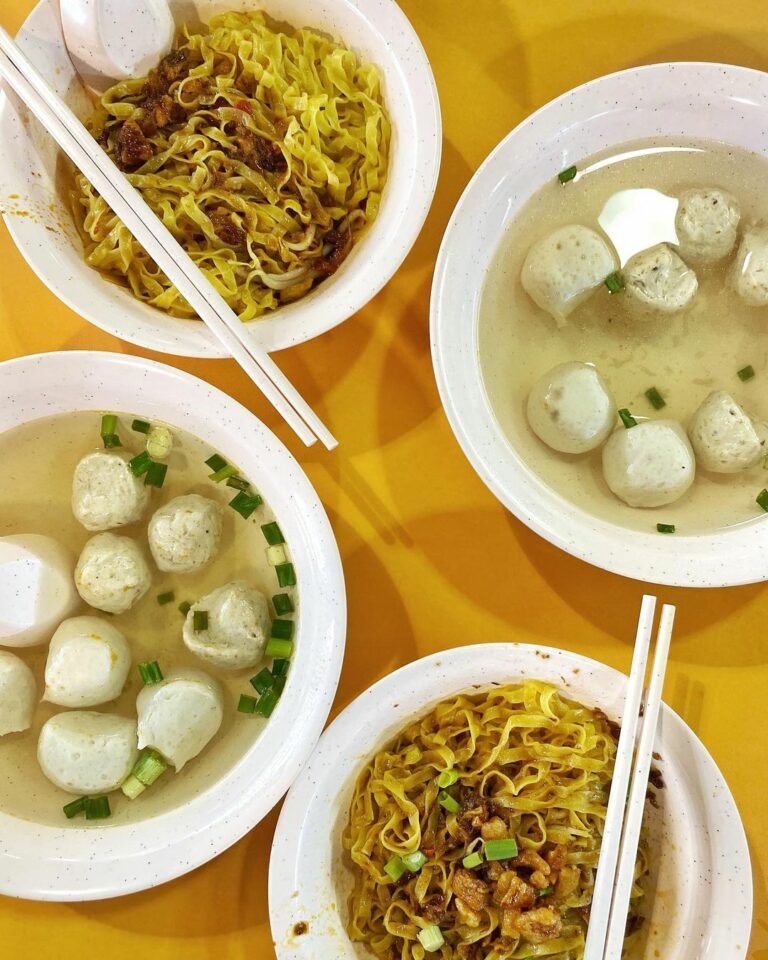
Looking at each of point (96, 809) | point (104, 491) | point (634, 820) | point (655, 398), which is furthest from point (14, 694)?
point (655, 398)

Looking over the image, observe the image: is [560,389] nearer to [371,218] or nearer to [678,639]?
[371,218]

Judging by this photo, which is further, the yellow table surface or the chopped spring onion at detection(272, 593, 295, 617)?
the yellow table surface

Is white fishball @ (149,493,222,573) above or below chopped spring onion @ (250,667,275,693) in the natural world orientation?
above

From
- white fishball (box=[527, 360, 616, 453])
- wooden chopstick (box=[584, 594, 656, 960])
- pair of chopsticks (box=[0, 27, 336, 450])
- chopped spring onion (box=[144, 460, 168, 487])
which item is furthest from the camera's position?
chopped spring onion (box=[144, 460, 168, 487])

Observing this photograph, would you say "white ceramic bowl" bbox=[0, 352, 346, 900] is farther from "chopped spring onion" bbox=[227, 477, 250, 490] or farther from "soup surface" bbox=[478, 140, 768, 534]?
"soup surface" bbox=[478, 140, 768, 534]

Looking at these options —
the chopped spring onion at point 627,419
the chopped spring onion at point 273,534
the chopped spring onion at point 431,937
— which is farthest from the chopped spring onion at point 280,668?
the chopped spring onion at point 627,419

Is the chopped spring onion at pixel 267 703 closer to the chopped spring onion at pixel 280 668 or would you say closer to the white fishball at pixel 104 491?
the chopped spring onion at pixel 280 668

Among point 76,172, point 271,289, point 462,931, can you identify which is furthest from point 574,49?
point 462,931

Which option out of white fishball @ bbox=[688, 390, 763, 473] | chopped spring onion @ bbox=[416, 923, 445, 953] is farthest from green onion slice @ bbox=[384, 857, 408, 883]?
white fishball @ bbox=[688, 390, 763, 473]
